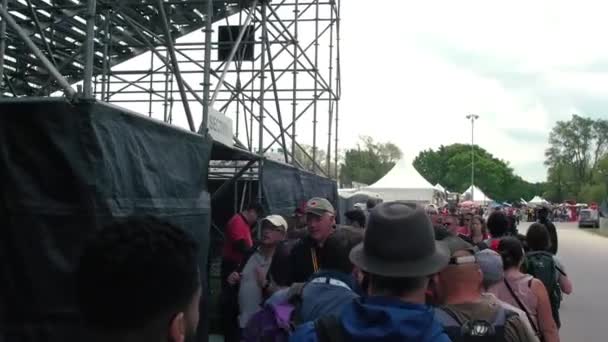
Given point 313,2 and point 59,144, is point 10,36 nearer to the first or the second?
point 59,144

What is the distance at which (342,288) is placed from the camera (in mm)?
3012

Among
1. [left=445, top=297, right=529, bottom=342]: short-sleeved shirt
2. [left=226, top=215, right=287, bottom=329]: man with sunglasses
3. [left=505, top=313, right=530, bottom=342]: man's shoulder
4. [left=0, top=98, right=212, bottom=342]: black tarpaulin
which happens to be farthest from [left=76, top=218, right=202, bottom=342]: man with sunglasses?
[left=226, top=215, right=287, bottom=329]: man with sunglasses

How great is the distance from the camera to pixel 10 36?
29.2 ft

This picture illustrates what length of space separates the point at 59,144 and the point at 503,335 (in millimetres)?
2560

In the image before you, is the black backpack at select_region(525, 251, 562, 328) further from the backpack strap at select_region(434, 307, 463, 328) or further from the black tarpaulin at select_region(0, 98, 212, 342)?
the black tarpaulin at select_region(0, 98, 212, 342)

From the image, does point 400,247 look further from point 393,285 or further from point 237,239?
point 237,239

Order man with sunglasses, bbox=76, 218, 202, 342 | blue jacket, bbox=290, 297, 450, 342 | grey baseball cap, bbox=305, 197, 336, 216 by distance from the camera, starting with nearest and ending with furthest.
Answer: man with sunglasses, bbox=76, 218, 202, 342
blue jacket, bbox=290, 297, 450, 342
grey baseball cap, bbox=305, 197, 336, 216

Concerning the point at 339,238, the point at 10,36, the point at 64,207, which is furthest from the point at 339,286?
the point at 10,36

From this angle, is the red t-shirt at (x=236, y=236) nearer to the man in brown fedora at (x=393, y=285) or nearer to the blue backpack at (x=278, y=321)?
the blue backpack at (x=278, y=321)

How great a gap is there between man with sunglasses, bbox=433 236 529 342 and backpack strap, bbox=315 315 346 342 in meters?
0.86

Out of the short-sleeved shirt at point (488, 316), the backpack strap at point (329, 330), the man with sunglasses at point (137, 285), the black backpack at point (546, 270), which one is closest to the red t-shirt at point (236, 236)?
the black backpack at point (546, 270)

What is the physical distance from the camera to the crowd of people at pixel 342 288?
4.51 ft

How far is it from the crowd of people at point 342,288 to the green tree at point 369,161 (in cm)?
8048

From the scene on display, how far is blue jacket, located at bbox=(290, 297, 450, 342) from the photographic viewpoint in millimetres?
1922
